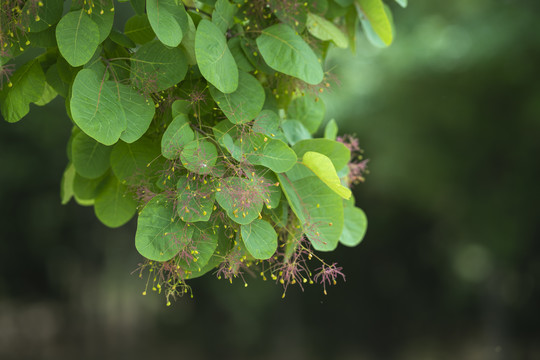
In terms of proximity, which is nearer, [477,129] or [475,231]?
[477,129]

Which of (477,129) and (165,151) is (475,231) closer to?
(477,129)

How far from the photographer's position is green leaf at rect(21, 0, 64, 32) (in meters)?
0.65

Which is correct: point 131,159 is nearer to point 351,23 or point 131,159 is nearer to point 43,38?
point 43,38

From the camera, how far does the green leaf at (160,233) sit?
0.62 m

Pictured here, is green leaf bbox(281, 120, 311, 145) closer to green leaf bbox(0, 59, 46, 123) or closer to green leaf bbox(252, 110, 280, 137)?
green leaf bbox(252, 110, 280, 137)

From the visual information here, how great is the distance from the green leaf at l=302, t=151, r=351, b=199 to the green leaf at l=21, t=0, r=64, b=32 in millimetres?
338

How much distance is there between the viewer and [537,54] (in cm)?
331

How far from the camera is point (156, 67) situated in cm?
68

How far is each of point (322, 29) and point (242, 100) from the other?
A: 22cm

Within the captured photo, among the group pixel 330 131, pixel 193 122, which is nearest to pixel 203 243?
pixel 193 122

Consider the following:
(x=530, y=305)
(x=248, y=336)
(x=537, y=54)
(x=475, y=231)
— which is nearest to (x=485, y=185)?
(x=475, y=231)

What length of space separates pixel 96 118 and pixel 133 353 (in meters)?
5.30

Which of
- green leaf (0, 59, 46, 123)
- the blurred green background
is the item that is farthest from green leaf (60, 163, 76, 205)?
the blurred green background

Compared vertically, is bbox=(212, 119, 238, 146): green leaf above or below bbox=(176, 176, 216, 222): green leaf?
above
